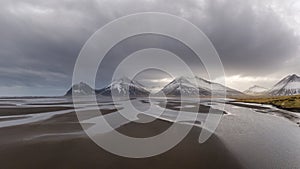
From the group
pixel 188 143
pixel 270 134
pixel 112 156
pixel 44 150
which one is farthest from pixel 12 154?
pixel 270 134

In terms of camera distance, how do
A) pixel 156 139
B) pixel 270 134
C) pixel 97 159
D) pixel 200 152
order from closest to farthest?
1. pixel 97 159
2. pixel 200 152
3. pixel 156 139
4. pixel 270 134

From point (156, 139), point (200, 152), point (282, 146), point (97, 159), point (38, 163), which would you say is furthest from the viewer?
point (156, 139)

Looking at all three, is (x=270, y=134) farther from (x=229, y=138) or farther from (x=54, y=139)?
(x=54, y=139)

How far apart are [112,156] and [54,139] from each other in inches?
245

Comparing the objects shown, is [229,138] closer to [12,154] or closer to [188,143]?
[188,143]

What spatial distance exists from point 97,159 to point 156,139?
562cm

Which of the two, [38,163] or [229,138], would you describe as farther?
[229,138]

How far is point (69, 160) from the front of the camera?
937 cm

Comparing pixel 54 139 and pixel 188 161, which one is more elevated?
pixel 54 139

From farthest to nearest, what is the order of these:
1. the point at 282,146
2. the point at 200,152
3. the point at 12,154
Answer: the point at 282,146, the point at 200,152, the point at 12,154

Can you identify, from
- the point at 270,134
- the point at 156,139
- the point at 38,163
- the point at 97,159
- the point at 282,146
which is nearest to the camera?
the point at 38,163

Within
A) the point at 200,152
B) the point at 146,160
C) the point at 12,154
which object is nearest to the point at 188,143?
the point at 200,152

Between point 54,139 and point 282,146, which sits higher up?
point 54,139

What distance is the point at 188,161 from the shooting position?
9.64 m
